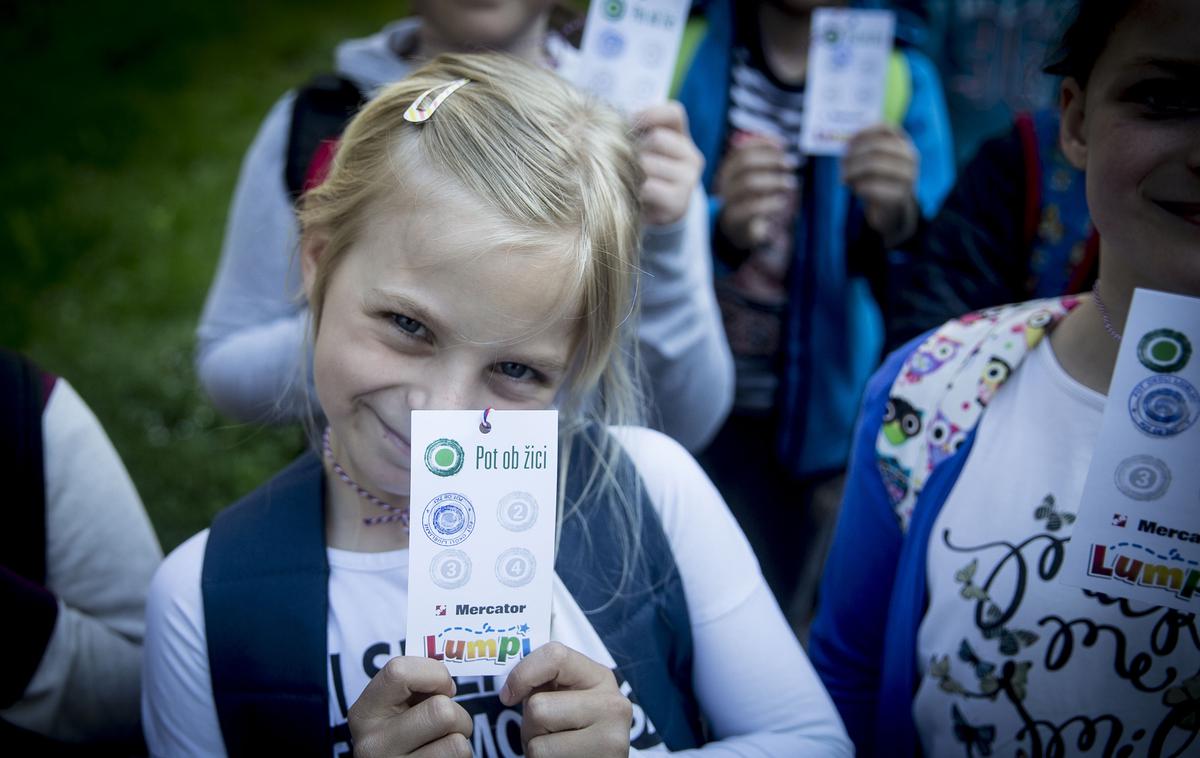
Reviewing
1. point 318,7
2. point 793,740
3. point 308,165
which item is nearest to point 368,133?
point 308,165

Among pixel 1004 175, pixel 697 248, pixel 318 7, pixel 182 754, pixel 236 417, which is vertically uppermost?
pixel 318 7

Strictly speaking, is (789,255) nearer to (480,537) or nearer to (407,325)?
(407,325)

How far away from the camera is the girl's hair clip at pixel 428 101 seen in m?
1.26

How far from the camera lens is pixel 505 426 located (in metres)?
1.07

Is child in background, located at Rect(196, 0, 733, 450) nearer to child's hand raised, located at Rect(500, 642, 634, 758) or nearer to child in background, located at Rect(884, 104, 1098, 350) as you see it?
child in background, located at Rect(884, 104, 1098, 350)

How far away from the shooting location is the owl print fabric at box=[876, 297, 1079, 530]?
139 centimetres

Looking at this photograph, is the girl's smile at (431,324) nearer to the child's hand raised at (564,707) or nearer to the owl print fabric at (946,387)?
the child's hand raised at (564,707)

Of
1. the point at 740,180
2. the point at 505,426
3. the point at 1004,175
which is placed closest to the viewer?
the point at 505,426

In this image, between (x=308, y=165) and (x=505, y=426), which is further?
(x=308, y=165)

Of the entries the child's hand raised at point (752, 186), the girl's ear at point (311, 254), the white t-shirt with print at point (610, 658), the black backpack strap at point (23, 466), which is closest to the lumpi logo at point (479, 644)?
the white t-shirt with print at point (610, 658)

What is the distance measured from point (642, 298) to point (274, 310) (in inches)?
29.2

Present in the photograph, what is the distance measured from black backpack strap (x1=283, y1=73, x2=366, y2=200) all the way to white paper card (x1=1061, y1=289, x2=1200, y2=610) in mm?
1409

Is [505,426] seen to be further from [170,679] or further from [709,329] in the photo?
[709,329]

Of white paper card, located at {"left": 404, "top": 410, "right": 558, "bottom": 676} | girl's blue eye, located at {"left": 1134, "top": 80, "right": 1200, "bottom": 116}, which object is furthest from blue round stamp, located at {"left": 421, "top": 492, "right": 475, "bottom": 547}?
girl's blue eye, located at {"left": 1134, "top": 80, "right": 1200, "bottom": 116}
